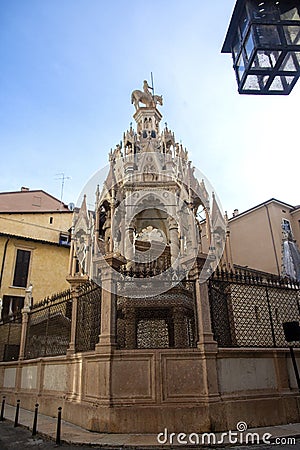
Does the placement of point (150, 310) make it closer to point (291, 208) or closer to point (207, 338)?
point (207, 338)

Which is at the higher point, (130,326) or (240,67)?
(240,67)

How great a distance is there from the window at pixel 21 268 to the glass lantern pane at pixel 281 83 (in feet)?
71.8

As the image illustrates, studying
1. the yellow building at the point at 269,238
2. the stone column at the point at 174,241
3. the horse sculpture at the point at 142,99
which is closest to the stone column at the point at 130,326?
the stone column at the point at 174,241

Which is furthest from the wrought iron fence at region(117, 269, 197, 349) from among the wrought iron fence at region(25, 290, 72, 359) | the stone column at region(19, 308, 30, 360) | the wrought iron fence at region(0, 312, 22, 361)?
the wrought iron fence at region(0, 312, 22, 361)

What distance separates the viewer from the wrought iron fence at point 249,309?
863cm

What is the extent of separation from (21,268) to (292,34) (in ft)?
73.6

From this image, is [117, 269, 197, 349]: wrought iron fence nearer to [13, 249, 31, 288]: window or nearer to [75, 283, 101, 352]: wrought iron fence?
[75, 283, 101, 352]: wrought iron fence

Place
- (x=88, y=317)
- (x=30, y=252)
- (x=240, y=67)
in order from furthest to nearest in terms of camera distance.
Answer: (x=30, y=252) → (x=88, y=317) → (x=240, y=67)

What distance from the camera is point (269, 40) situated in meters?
3.31

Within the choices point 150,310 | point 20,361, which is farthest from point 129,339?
point 20,361

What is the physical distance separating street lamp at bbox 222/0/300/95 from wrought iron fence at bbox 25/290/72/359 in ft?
29.0

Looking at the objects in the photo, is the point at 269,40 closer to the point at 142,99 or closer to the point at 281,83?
the point at 281,83

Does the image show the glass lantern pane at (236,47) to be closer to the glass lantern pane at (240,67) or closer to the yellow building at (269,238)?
the glass lantern pane at (240,67)

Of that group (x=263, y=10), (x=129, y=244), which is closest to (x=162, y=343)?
(x=129, y=244)
